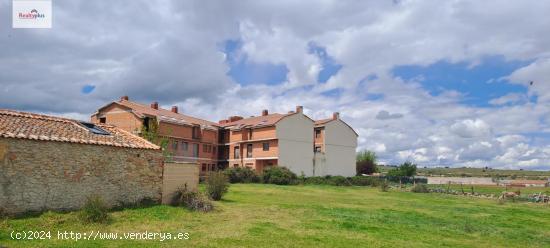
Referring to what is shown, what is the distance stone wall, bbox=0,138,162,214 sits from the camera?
53.2ft

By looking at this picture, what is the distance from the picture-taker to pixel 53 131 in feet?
61.2

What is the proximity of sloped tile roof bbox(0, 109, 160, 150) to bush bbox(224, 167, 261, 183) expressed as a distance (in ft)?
95.4

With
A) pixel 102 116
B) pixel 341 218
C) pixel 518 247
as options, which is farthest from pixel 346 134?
pixel 518 247

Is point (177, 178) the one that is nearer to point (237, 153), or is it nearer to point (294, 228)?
point (294, 228)

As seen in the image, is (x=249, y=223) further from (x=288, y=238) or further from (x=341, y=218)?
(x=341, y=218)

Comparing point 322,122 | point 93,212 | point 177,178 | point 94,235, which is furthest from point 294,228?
point 322,122

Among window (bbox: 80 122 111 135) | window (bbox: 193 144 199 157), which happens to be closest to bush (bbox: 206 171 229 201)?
window (bbox: 80 122 111 135)

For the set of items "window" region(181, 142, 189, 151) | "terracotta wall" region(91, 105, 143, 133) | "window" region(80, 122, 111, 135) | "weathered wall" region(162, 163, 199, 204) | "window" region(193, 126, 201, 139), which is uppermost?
"terracotta wall" region(91, 105, 143, 133)

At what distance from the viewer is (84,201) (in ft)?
60.1

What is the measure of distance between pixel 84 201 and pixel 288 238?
9.03m

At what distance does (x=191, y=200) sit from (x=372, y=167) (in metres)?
69.0

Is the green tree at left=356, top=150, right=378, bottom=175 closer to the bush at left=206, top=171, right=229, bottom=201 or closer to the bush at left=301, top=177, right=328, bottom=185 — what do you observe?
the bush at left=301, top=177, right=328, bottom=185

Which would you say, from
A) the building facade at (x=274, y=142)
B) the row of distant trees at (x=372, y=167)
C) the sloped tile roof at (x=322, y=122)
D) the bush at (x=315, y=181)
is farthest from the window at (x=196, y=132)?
the row of distant trees at (x=372, y=167)

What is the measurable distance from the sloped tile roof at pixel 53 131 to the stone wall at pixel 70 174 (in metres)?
0.25
